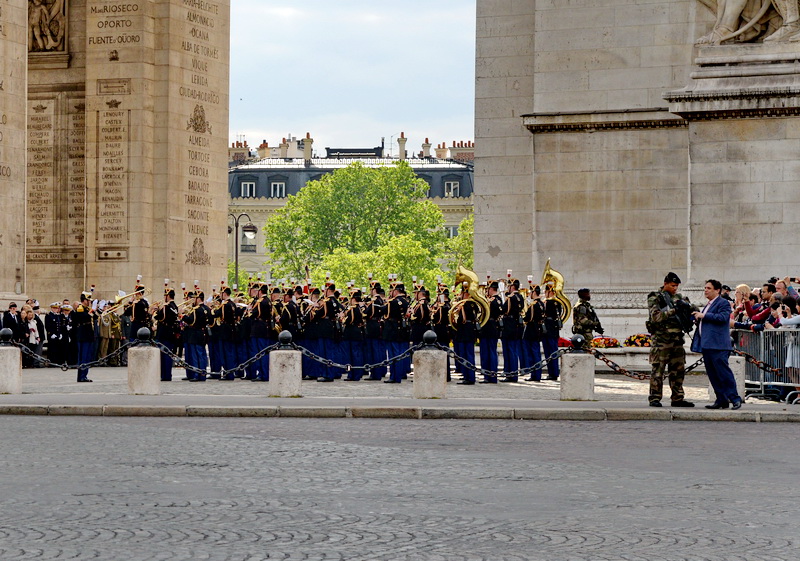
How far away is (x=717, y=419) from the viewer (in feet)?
64.8

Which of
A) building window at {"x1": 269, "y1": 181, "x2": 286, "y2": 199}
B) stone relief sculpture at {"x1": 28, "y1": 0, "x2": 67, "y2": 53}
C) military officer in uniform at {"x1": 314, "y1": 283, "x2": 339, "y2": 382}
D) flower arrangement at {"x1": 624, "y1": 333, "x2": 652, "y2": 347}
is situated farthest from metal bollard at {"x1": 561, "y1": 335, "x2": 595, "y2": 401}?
building window at {"x1": 269, "y1": 181, "x2": 286, "y2": 199}

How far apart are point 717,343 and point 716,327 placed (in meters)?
0.21

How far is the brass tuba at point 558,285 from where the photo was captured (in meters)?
28.7

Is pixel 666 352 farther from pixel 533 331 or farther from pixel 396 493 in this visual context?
pixel 396 493

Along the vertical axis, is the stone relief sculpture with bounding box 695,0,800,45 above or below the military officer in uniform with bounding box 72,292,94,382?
above

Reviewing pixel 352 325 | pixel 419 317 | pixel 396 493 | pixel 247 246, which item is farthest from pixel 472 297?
pixel 247 246

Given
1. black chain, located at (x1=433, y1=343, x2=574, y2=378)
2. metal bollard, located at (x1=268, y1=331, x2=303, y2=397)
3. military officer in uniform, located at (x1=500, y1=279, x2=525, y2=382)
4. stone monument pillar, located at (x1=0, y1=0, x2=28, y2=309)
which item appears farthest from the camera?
stone monument pillar, located at (x1=0, y1=0, x2=28, y2=309)

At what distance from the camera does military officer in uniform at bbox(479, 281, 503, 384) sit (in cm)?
2866

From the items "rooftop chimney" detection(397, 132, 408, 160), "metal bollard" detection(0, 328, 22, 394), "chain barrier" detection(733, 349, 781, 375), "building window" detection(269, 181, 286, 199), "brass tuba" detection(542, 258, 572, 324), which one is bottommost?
"metal bollard" detection(0, 328, 22, 394)

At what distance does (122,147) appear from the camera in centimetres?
4062

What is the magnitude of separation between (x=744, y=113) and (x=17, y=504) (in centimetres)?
1778

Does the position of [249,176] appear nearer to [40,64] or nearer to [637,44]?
[40,64]

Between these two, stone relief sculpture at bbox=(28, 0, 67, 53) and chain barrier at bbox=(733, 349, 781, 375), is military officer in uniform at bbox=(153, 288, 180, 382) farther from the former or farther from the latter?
stone relief sculpture at bbox=(28, 0, 67, 53)

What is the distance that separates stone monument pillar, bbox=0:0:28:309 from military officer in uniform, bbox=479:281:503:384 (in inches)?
421
